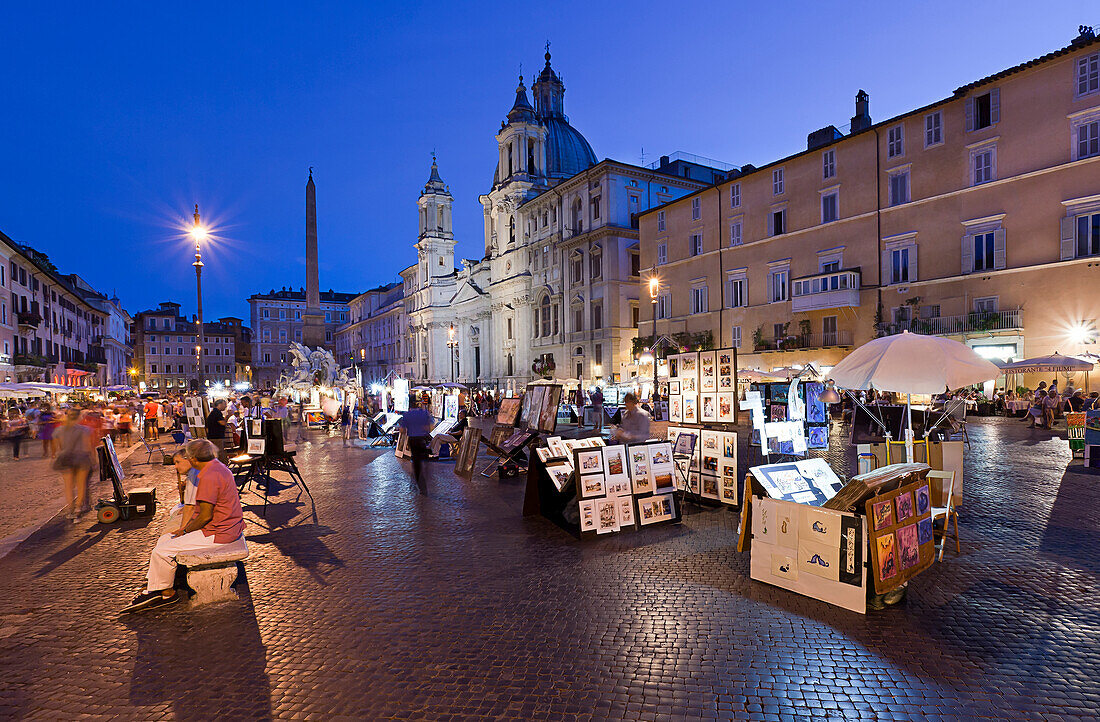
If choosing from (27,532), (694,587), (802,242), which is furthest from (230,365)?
(694,587)

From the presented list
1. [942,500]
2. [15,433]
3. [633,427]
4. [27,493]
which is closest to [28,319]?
[15,433]

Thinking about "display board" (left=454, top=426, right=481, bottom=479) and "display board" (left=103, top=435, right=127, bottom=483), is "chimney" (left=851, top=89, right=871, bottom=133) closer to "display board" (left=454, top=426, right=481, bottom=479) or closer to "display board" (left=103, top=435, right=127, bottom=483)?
"display board" (left=454, top=426, right=481, bottom=479)

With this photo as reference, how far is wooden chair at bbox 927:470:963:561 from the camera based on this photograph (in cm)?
639

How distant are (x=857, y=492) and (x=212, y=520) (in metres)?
5.96

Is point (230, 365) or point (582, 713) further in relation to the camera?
point (230, 365)

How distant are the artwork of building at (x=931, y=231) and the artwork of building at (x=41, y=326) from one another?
3994 cm

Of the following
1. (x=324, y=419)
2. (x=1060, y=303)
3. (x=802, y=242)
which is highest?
(x=802, y=242)

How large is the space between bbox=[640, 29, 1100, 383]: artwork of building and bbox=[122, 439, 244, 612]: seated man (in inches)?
1119

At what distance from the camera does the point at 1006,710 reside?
11.8 ft

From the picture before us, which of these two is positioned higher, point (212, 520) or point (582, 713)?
point (212, 520)

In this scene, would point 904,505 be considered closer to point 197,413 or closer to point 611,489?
point 611,489

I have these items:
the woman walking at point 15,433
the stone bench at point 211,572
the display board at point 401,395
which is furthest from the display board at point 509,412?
the woman walking at point 15,433

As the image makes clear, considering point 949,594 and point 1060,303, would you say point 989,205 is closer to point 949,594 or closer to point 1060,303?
point 1060,303

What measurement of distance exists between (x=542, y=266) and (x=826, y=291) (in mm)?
27220
